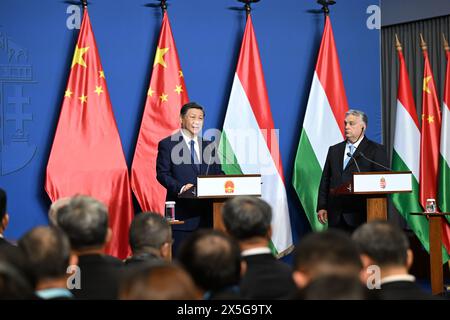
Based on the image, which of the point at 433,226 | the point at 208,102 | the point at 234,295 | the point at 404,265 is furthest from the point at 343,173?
the point at 234,295

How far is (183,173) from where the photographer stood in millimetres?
5566

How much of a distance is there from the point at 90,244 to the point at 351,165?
3453mm

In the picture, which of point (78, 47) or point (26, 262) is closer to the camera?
point (26, 262)

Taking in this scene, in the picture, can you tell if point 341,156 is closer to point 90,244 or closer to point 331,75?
point 331,75

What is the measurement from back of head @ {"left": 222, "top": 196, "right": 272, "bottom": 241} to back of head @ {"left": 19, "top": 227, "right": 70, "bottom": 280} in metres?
0.95

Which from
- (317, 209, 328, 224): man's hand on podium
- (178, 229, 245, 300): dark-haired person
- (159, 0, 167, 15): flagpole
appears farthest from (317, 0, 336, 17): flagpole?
(178, 229, 245, 300): dark-haired person

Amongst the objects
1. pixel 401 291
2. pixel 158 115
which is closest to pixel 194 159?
pixel 158 115

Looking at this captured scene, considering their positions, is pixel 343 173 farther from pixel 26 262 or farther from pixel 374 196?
pixel 26 262

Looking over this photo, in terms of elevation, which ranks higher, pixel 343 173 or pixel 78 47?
pixel 78 47

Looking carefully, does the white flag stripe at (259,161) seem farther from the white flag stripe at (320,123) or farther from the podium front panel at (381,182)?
the podium front panel at (381,182)

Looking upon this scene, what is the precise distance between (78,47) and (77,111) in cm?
58

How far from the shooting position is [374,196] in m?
5.43

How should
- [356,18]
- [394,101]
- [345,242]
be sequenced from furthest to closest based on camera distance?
[394,101], [356,18], [345,242]

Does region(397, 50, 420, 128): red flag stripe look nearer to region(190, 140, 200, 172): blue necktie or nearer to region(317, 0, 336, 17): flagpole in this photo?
region(317, 0, 336, 17): flagpole
